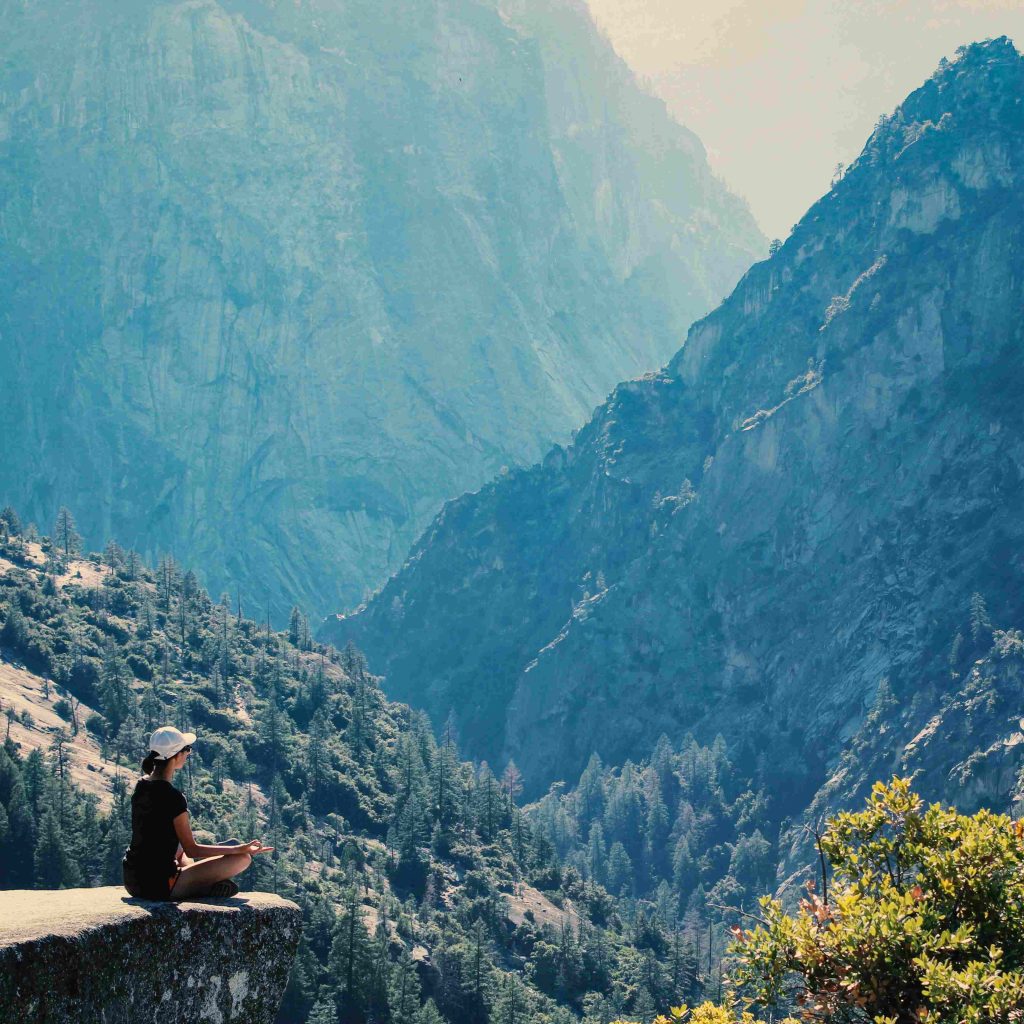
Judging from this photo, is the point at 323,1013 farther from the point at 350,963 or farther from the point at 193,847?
the point at 193,847

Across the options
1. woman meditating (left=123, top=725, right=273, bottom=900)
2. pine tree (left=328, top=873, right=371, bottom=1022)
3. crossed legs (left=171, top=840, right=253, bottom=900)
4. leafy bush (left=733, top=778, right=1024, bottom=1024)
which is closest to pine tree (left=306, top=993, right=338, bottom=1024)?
pine tree (left=328, top=873, right=371, bottom=1022)

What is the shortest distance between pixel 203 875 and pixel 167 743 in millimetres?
1946

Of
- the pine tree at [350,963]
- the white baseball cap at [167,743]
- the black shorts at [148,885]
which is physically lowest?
the black shorts at [148,885]

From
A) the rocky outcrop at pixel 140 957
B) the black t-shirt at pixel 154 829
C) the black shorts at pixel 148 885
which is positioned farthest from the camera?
the black t-shirt at pixel 154 829

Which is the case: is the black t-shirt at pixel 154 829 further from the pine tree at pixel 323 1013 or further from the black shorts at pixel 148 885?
the pine tree at pixel 323 1013

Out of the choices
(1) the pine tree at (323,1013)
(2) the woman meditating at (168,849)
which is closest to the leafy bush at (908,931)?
(2) the woman meditating at (168,849)

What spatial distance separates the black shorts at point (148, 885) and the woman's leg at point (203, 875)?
0.30 feet

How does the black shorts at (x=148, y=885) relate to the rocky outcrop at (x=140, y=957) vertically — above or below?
above

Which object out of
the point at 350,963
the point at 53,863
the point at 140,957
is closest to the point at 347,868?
the point at 350,963

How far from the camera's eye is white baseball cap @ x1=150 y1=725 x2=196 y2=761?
55.7 ft

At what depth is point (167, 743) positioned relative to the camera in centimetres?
1703

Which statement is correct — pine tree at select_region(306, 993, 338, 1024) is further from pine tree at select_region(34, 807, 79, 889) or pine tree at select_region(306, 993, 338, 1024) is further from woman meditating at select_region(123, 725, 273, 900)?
woman meditating at select_region(123, 725, 273, 900)

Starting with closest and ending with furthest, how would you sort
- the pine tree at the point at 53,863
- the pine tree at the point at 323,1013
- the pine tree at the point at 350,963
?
the pine tree at the point at 323,1013, the pine tree at the point at 53,863, the pine tree at the point at 350,963

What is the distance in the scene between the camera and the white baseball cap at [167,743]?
55.7ft
